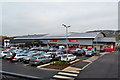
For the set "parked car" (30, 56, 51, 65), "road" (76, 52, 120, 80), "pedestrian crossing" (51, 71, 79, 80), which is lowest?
"pedestrian crossing" (51, 71, 79, 80)

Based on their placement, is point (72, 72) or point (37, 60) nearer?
point (72, 72)

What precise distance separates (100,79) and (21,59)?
17350mm

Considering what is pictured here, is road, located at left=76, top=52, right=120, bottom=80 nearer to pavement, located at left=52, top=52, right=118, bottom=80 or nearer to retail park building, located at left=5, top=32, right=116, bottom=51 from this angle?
pavement, located at left=52, top=52, right=118, bottom=80

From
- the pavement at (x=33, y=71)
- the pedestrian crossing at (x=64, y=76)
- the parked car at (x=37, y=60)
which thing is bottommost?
the pavement at (x=33, y=71)

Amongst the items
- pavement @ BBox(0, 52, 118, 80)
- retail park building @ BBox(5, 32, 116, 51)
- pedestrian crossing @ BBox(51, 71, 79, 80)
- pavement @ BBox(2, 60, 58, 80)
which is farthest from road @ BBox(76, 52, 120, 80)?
retail park building @ BBox(5, 32, 116, 51)

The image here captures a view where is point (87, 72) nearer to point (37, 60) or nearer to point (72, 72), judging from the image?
point (72, 72)

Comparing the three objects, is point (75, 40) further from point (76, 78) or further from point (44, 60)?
point (76, 78)

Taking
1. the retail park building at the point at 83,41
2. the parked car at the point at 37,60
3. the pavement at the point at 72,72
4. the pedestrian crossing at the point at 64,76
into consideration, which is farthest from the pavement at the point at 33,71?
the retail park building at the point at 83,41

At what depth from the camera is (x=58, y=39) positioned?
57.7 m

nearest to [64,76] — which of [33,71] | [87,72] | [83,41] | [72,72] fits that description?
[72,72]

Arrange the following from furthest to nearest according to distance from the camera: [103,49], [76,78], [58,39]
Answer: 1. [58,39]
2. [103,49]
3. [76,78]

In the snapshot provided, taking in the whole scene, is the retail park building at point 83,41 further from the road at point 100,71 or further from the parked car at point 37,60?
the parked car at point 37,60

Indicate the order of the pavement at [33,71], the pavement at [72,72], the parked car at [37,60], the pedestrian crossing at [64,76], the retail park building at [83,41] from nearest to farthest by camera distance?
the pedestrian crossing at [64,76]
the pavement at [72,72]
the pavement at [33,71]
the parked car at [37,60]
the retail park building at [83,41]

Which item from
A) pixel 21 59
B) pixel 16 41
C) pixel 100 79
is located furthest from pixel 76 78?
pixel 16 41
